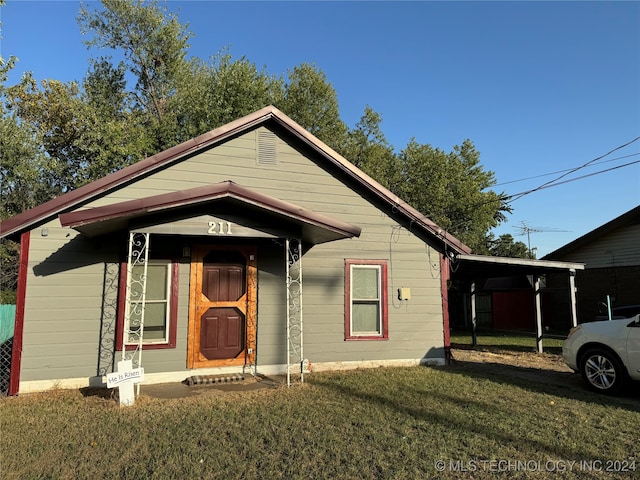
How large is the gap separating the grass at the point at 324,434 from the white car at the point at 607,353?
0.40 meters

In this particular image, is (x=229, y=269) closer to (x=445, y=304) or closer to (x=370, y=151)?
(x=445, y=304)

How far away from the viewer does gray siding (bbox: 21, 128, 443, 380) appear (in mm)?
6895

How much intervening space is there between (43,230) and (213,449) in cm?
494

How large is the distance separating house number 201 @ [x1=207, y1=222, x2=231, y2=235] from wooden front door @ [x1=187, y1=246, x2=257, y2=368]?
110 cm

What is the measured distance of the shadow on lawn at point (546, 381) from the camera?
640cm

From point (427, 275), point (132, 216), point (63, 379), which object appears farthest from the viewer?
point (427, 275)

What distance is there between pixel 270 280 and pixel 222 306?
3.34 feet

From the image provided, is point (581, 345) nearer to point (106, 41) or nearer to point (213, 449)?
point (213, 449)

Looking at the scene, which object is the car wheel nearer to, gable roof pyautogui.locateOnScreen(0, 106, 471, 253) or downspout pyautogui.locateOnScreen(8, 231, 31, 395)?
gable roof pyautogui.locateOnScreen(0, 106, 471, 253)

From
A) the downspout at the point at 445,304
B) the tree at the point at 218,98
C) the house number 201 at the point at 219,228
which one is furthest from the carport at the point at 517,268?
the tree at the point at 218,98

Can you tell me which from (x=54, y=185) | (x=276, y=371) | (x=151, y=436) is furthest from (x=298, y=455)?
(x=54, y=185)

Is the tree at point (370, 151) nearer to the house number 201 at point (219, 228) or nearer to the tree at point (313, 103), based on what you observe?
the tree at point (313, 103)

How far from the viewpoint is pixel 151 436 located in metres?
4.66

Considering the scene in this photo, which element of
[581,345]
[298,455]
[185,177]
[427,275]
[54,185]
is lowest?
[298,455]
